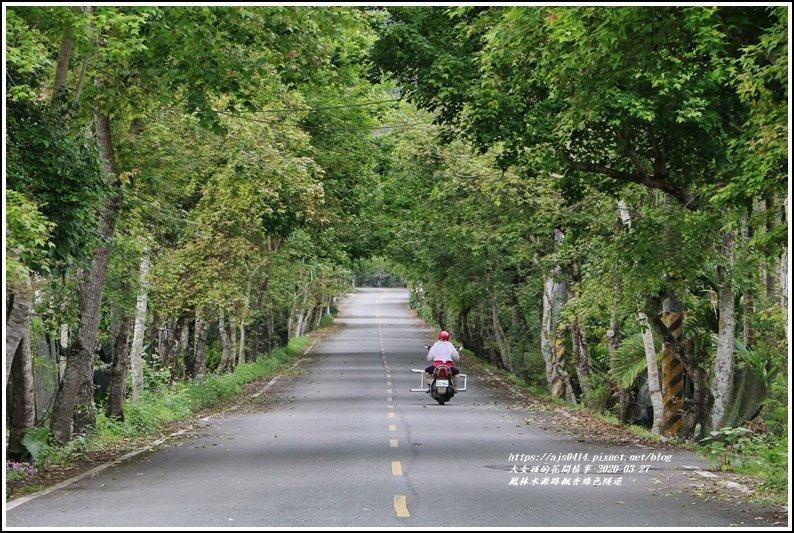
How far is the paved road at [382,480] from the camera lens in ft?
A: 35.2

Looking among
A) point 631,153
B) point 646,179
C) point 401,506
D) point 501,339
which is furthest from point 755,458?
point 501,339

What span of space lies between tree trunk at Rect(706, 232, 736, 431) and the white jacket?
6239mm

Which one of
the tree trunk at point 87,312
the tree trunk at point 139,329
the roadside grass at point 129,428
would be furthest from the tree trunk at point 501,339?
the tree trunk at point 87,312

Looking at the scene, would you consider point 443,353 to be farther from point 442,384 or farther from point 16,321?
point 16,321

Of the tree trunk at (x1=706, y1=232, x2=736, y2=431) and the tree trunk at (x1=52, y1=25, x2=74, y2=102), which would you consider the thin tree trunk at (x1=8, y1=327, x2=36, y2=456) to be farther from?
the tree trunk at (x1=706, y1=232, x2=736, y2=431)

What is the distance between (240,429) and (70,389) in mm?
4955

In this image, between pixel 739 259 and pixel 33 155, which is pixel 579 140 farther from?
pixel 33 155

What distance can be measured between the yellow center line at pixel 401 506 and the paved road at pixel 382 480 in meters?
0.02

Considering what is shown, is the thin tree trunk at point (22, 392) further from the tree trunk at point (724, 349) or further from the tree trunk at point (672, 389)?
the tree trunk at point (672, 389)

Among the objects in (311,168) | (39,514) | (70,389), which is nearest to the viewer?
(39,514)

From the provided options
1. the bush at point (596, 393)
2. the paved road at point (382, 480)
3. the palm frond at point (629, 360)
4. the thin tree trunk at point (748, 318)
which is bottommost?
the bush at point (596, 393)

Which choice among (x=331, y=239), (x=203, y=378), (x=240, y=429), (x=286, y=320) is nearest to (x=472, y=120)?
(x=240, y=429)

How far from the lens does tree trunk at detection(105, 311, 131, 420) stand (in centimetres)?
2253

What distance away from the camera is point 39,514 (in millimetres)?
11109
